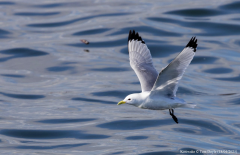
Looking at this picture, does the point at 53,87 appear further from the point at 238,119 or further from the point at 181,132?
the point at 238,119

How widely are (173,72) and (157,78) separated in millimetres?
325

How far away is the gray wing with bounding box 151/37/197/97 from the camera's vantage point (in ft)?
25.5

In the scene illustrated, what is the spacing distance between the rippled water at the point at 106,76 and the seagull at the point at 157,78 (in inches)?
138

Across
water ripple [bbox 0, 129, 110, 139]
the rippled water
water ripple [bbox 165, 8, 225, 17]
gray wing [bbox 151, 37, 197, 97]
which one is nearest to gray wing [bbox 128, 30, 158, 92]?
gray wing [bbox 151, 37, 197, 97]

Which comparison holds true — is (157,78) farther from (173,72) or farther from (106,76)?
(106,76)

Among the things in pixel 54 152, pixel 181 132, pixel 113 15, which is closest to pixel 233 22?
pixel 113 15

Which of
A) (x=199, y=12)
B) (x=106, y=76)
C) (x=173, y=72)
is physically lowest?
(x=173, y=72)

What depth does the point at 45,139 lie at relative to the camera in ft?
44.5

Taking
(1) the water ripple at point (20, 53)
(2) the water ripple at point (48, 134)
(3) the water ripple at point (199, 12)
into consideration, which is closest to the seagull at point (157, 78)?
(2) the water ripple at point (48, 134)

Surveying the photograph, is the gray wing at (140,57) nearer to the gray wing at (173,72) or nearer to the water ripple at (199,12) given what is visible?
the gray wing at (173,72)

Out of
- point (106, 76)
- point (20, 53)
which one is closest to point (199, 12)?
point (106, 76)

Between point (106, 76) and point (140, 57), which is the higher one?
point (106, 76)

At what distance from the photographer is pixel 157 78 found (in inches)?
315

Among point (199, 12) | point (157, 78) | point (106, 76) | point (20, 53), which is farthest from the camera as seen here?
point (199, 12)
